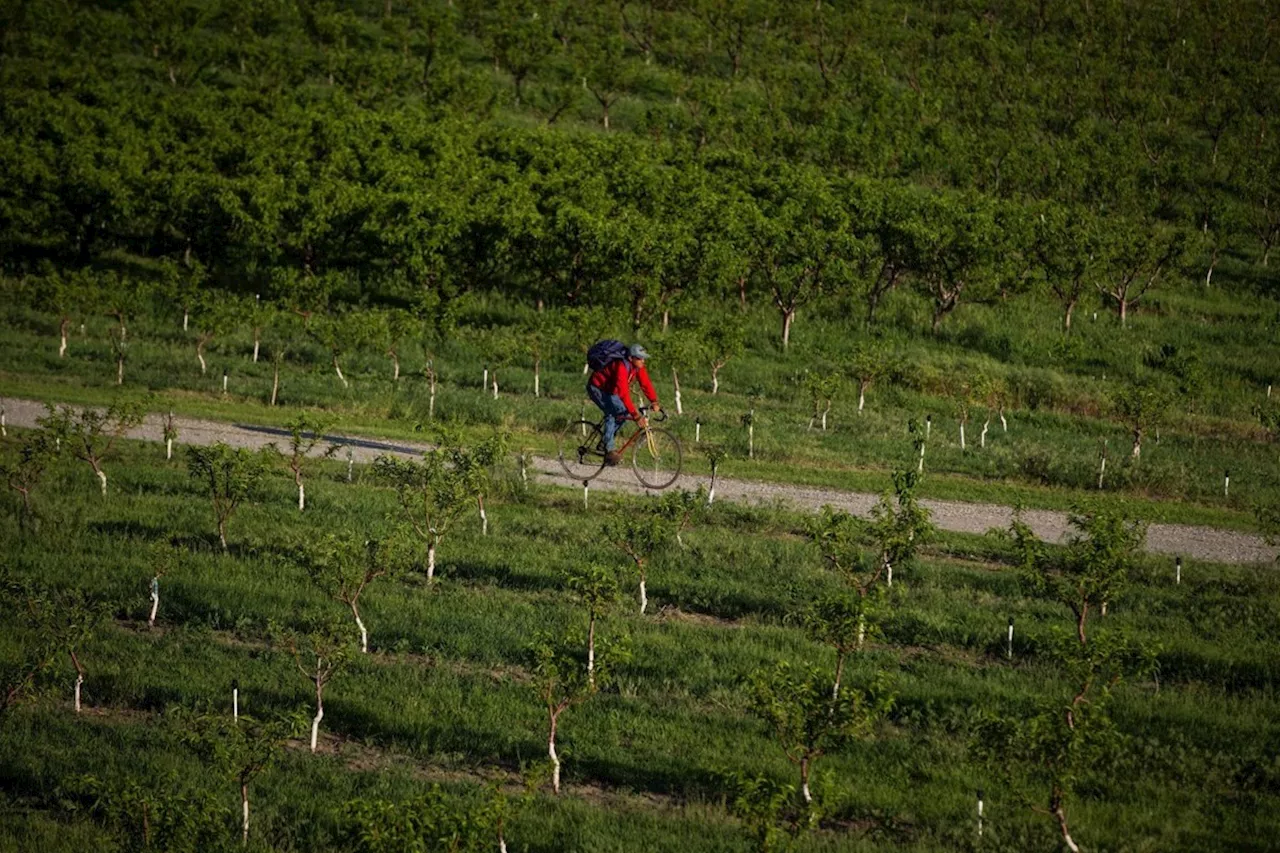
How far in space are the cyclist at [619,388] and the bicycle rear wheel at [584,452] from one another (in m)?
1.31

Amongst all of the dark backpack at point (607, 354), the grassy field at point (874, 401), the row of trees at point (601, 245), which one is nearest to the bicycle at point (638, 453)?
the dark backpack at point (607, 354)

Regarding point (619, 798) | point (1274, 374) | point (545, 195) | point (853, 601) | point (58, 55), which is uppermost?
point (58, 55)

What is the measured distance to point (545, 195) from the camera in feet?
227

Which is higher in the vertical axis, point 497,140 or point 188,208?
point 497,140

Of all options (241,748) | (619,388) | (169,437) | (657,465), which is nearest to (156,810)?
(241,748)

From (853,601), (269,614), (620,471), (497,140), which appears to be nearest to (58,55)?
(497,140)

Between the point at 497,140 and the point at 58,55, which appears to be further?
the point at 58,55

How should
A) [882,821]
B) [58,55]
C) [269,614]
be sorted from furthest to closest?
[58,55] → [269,614] → [882,821]

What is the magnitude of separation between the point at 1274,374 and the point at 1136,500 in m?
24.9

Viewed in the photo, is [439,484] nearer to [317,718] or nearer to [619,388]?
[619,388]

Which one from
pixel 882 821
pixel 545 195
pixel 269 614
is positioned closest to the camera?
pixel 882 821

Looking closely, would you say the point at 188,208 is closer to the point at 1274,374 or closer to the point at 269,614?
the point at 269,614

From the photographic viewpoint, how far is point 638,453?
39281mm

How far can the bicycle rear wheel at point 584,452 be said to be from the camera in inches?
1463
